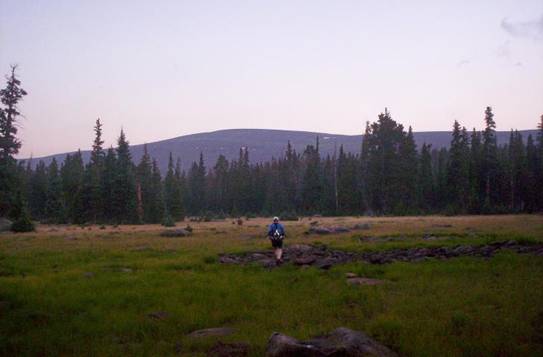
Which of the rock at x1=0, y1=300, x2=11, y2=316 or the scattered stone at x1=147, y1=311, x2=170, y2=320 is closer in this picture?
the scattered stone at x1=147, y1=311, x2=170, y2=320

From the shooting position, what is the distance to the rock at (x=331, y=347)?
757cm

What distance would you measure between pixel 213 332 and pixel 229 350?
1.53 metres

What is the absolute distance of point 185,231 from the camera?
135ft

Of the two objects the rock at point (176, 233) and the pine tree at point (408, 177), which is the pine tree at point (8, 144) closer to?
the rock at point (176, 233)

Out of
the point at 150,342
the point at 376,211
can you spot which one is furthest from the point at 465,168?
the point at 150,342

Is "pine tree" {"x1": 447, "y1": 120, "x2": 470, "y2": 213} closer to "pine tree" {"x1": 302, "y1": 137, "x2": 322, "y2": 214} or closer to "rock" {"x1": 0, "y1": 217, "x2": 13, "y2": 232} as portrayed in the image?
"pine tree" {"x1": 302, "y1": 137, "x2": 322, "y2": 214}

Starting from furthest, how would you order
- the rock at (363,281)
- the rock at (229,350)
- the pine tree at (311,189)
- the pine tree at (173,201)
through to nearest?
the pine tree at (311,189) < the pine tree at (173,201) < the rock at (363,281) < the rock at (229,350)

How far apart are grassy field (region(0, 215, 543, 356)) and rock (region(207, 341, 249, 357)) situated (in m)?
0.20

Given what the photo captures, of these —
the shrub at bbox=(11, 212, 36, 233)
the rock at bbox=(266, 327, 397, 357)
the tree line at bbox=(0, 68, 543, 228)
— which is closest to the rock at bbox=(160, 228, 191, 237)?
the shrub at bbox=(11, 212, 36, 233)

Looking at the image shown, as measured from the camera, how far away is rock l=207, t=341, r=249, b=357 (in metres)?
8.41

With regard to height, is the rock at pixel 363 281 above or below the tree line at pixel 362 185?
below

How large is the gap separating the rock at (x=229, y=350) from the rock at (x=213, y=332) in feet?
2.80

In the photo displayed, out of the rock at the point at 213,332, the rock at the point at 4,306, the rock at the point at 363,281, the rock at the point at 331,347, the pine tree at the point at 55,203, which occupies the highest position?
the pine tree at the point at 55,203

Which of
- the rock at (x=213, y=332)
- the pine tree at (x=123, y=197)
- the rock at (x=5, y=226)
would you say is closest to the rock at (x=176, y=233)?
the rock at (x=5, y=226)
